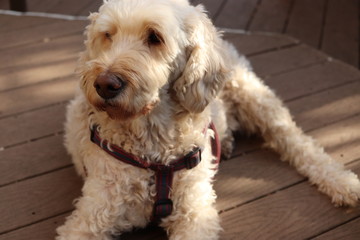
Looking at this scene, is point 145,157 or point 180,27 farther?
point 145,157

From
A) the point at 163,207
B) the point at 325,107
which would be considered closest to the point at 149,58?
the point at 163,207

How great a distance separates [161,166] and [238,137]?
3.53 feet

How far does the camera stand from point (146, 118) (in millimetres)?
1970

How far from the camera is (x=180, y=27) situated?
6.10ft

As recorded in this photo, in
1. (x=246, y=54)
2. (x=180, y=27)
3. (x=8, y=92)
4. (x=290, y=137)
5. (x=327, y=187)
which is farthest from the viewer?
(x=246, y=54)

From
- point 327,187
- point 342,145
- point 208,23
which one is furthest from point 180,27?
point 342,145

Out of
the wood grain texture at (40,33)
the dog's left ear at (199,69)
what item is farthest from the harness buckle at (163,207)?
the wood grain texture at (40,33)

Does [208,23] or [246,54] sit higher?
[208,23]

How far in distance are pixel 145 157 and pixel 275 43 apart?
2.36m

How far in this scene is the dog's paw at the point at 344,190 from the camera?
243 cm

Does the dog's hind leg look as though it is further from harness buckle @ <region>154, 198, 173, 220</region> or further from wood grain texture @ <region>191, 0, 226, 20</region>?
wood grain texture @ <region>191, 0, 226, 20</region>

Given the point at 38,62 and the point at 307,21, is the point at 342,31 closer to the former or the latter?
the point at 307,21

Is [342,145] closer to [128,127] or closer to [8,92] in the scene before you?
[128,127]

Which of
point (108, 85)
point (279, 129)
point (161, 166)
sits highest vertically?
point (108, 85)
